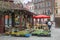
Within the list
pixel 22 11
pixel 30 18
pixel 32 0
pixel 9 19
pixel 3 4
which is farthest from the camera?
pixel 32 0

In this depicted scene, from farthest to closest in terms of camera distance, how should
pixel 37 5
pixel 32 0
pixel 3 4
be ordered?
1. pixel 32 0
2. pixel 37 5
3. pixel 3 4

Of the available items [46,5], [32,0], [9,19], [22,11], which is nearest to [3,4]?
[22,11]

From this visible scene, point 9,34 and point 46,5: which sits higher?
point 46,5

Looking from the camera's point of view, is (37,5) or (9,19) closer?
(9,19)

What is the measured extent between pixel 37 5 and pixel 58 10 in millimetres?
15628

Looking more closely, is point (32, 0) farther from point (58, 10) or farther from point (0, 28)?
point (0, 28)

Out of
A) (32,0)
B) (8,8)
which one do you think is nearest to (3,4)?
(8,8)

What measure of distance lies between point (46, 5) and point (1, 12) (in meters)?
51.2

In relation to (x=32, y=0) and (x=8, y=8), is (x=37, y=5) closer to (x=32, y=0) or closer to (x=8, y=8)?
(x=32, y=0)

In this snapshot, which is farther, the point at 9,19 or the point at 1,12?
the point at 9,19

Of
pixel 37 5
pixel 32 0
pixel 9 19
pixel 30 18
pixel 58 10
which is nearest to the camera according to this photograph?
pixel 9 19

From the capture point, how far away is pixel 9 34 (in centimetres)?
2556

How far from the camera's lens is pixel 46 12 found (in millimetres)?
74625

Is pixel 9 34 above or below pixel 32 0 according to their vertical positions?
below
